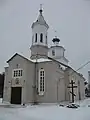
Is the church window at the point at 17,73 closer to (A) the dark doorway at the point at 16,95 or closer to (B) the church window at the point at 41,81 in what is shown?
(A) the dark doorway at the point at 16,95

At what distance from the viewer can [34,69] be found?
11883 millimetres

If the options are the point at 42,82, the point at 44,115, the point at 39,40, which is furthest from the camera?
the point at 39,40

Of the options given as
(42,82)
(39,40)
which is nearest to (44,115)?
(42,82)

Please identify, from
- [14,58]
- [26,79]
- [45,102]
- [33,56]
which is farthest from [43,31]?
[45,102]

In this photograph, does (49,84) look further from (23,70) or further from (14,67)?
(14,67)

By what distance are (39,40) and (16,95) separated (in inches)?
196

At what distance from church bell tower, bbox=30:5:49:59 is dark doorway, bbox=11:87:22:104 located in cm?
324

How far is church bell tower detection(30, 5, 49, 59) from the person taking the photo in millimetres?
13930

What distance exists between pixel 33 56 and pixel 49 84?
11.4 feet

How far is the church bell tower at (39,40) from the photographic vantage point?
45.7ft

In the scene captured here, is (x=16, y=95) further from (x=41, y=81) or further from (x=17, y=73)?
(x=41, y=81)

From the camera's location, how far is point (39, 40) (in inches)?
559

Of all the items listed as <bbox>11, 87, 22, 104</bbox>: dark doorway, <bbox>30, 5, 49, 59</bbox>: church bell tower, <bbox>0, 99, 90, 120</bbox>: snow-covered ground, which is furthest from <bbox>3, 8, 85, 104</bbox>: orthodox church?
<bbox>0, 99, 90, 120</bbox>: snow-covered ground

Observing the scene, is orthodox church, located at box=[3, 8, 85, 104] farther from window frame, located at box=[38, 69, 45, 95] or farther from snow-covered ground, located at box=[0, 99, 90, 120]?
snow-covered ground, located at box=[0, 99, 90, 120]
